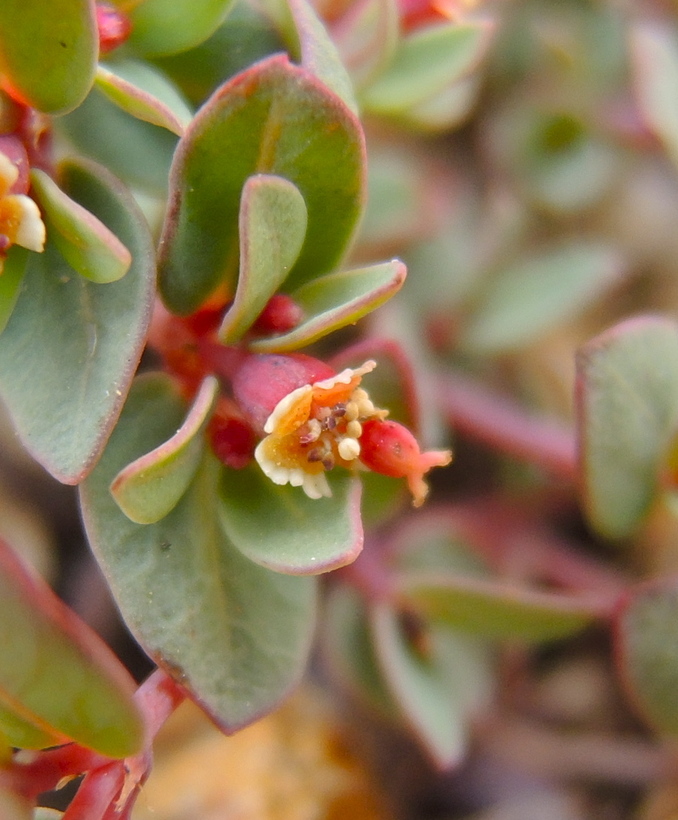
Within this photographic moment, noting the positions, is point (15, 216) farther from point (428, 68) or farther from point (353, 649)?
point (353, 649)

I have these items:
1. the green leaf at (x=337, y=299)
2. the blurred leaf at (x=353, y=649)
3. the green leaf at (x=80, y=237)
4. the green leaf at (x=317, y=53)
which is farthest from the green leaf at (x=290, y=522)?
the blurred leaf at (x=353, y=649)

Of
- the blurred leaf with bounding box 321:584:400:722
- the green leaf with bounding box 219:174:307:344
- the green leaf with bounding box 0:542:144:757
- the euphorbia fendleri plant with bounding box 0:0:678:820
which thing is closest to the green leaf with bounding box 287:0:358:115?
the euphorbia fendleri plant with bounding box 0:0:678:820

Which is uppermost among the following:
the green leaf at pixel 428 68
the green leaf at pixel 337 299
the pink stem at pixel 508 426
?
the green leaf at pixel 337 299

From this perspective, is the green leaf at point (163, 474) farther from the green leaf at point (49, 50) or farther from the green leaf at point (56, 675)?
the green leaf at point (49, 50)

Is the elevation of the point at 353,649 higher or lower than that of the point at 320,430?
lower

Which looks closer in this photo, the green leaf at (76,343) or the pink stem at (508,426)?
the green leaf at (76,343)

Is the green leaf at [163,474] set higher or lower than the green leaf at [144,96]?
lower

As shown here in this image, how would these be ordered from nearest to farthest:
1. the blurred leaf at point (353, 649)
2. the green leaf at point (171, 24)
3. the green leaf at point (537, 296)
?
the green leaf at point (171, 24)
the blurred leaf at point (353, 649)
the green leaf at point (537, 296)

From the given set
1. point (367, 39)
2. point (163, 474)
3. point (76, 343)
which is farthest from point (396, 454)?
point (367, 39)
